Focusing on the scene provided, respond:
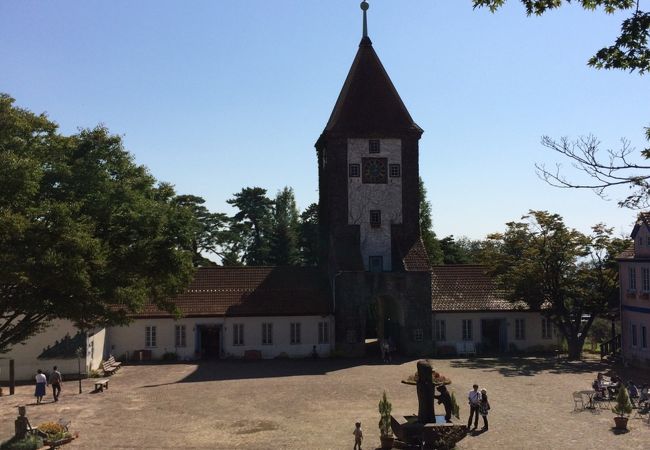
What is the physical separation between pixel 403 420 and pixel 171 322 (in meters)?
21.4

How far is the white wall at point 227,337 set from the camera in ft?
122

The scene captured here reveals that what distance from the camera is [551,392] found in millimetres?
26984

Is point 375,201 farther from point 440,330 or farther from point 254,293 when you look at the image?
point 254,293

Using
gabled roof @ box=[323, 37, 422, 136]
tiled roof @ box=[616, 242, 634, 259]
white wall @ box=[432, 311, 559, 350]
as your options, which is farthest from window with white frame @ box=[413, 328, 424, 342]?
gabled roof @ box=[323, 37, 422, 136]

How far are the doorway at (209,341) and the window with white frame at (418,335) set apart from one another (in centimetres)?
1205

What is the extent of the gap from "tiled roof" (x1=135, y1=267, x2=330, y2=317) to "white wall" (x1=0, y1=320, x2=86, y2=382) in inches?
227

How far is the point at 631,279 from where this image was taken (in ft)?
118

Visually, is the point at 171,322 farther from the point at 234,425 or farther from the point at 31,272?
the point at 31,272

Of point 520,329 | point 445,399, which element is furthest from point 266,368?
point 520,329

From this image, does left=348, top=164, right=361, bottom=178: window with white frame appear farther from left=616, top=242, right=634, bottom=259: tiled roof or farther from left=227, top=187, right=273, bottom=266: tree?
left=227, top=187, right=273, bottom=266: tree

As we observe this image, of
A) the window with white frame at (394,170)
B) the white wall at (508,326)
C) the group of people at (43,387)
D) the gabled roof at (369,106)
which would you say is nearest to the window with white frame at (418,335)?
the white wall at (508,326)

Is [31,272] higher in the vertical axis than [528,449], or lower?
higher

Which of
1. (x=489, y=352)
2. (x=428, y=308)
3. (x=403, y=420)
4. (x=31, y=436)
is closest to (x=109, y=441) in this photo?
(x=31, y=436)

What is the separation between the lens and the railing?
1489 inches
